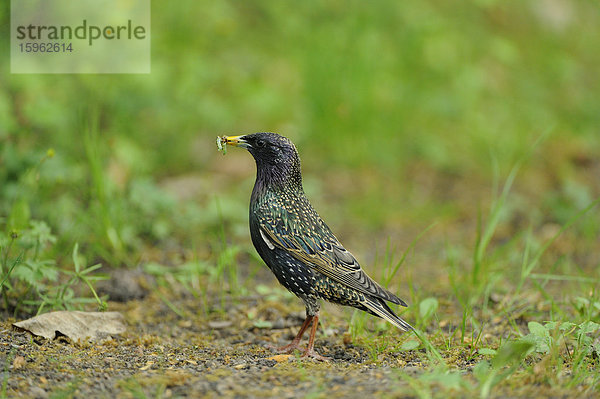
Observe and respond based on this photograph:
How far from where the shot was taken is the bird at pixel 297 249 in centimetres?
396

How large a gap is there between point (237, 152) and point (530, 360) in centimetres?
508

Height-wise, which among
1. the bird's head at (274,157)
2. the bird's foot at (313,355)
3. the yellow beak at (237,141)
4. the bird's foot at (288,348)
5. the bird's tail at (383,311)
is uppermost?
the yellow beak at (237,141)

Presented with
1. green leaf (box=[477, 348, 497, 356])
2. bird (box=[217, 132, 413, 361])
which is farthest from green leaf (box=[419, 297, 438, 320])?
green leaf (box=[477, 348, 497, 356])

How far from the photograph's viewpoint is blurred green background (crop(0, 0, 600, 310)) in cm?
581

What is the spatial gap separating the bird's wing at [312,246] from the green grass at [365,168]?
346mm

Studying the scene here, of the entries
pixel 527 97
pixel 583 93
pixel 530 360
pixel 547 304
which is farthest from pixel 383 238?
pixel 583 93

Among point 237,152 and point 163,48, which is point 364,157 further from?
point 163,48

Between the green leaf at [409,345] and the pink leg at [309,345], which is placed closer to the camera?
the green leaf at [409,345]

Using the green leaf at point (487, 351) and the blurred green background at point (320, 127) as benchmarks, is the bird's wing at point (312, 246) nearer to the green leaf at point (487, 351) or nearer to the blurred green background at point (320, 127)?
the green leaf at point (487, 351)

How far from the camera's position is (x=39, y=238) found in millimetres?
4246

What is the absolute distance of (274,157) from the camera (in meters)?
4.25

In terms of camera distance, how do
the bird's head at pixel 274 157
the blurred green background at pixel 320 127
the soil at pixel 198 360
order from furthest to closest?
the blurred green background at pixel 320 127
the bird's head at pixel 274 157
the soil at pixel 198 360

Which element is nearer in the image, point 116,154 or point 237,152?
point 116,154

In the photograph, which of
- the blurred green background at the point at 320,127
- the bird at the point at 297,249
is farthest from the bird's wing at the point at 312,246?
the blurred green background at the point at 320,127
